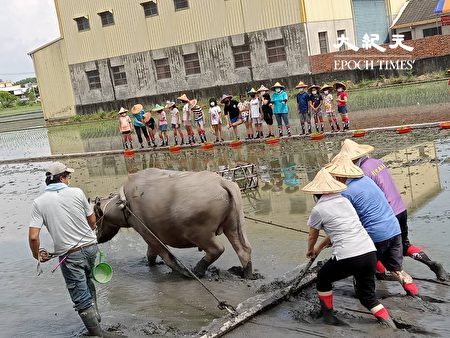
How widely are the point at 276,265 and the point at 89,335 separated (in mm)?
2669

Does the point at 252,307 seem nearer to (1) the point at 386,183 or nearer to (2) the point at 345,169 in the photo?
(2) the point at 345,169

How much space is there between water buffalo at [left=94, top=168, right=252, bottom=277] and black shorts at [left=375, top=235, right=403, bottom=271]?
2.01 meters

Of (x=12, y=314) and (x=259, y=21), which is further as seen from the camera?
(x=259, y=21)

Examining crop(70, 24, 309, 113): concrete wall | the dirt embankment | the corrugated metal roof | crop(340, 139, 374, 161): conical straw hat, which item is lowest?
the dirt embankment

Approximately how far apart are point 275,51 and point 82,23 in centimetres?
1395

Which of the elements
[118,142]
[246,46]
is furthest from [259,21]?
[118,142]

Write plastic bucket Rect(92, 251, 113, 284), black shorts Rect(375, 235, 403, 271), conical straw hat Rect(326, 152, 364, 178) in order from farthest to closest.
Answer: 1. plastic bucket Rect(92, 251, 113, 284)
2. black shorts Rect(375, 235, 403, 271)
3. conical straw hat Rect(326, 152, 364, 178)

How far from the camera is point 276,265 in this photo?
8008 millimetres

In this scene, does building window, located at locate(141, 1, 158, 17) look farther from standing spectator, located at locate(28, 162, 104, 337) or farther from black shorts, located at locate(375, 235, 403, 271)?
black shorts, located at locate(375, 235, 403, 271)

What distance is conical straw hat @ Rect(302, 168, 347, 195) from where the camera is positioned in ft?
18.5

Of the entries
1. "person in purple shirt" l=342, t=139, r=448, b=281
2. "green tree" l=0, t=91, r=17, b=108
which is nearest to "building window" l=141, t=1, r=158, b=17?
"person in purple shirt" l=342, t=139, r=448, b=281

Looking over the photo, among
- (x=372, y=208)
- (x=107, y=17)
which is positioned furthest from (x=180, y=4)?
(x=372, y=208)

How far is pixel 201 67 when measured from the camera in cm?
3631

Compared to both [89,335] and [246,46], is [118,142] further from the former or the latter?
[89,335]
